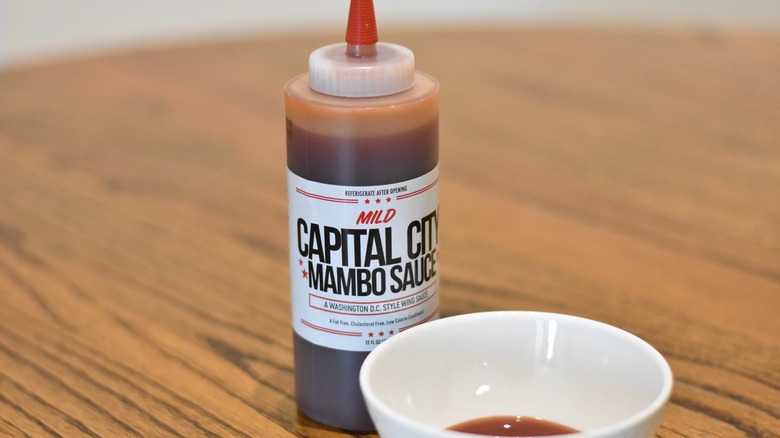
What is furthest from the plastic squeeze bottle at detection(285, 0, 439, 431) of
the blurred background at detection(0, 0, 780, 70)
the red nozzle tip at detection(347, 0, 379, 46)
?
the blurred background at detection(0, 0, 780, 70)

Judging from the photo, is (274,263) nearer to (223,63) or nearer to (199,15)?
(223,63)

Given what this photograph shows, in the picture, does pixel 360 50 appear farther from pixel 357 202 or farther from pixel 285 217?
pixel 285 217

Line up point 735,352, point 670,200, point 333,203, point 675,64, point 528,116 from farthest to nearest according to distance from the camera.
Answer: point 675,64, point 528,116, point 670,200, point 735,352, point 333,203

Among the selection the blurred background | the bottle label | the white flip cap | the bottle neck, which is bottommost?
the blurred background

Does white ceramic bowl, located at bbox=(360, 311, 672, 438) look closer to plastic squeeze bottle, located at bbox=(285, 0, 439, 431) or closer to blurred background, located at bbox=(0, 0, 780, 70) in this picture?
Result: plastic squeeze bottle, located at bbox=(285, 0, 439, 431)

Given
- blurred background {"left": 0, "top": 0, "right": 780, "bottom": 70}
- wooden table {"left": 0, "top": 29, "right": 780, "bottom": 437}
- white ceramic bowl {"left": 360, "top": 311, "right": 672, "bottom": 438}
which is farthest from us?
blurred background {"left": 0, "top": 0, "right": 780, "bottom": 70}

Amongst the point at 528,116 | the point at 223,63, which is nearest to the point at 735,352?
the point at 528,116

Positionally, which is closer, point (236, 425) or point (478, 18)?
point (236, 425)

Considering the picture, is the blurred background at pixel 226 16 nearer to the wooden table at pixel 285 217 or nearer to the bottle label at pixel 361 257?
the wooden table at pixel 285 217
